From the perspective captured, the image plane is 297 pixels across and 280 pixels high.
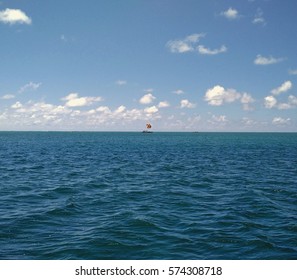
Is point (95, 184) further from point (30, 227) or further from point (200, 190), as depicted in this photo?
point (30, 227)

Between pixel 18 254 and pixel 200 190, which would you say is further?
pixel 200 190

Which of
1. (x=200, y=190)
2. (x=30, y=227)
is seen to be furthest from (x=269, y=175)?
(x=30, y=227)

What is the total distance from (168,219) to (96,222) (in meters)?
4.65

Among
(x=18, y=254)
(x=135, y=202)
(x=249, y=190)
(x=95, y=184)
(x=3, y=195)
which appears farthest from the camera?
(x=95, y=184)

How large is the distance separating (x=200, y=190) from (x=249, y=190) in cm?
466

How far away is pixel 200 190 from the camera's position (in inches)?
1123

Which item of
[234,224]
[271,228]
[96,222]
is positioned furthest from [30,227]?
[271,228]

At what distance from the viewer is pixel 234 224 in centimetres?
1789

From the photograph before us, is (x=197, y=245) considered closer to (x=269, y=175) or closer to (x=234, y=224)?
(x=234, y=224)

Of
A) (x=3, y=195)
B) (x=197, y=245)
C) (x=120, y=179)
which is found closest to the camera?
(x=197, y=245)

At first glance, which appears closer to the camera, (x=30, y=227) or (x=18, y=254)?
(x=18, y=254)
